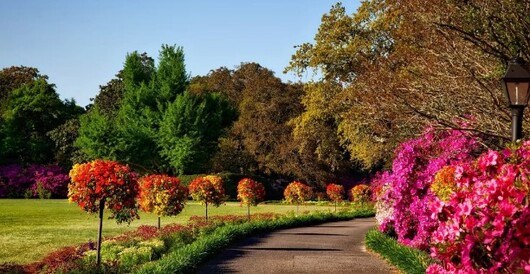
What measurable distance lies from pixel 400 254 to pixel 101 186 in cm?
696

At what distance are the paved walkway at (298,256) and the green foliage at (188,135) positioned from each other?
35.7m

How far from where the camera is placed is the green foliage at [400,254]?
1218cm

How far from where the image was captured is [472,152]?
15.9 metres

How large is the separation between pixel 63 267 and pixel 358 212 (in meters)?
24.9

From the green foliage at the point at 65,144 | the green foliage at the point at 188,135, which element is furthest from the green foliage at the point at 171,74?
the green foliage at the point at 65,144

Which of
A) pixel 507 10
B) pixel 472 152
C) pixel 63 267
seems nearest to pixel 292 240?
pixel 472 152

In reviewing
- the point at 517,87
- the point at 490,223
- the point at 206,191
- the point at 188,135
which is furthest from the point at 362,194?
the point at 490,223

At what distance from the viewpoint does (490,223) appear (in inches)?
183

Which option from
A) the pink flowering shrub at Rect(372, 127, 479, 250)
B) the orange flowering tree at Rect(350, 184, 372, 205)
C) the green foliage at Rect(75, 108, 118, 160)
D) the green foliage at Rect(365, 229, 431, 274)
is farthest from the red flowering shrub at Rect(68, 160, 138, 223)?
the green foliage at Rect(75, 108, 118, 160)

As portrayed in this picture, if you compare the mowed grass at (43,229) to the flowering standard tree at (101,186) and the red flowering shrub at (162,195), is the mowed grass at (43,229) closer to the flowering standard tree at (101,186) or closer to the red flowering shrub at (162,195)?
the flowering standard tree at (101,186)

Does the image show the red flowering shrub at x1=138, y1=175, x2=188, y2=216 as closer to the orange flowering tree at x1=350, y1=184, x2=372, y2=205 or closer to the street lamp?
the street lamp

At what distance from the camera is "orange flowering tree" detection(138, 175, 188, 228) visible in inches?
806

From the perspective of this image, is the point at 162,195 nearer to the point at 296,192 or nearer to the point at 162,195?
the point at 162,195

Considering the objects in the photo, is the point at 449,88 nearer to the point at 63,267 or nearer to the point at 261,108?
the point at 63,267
